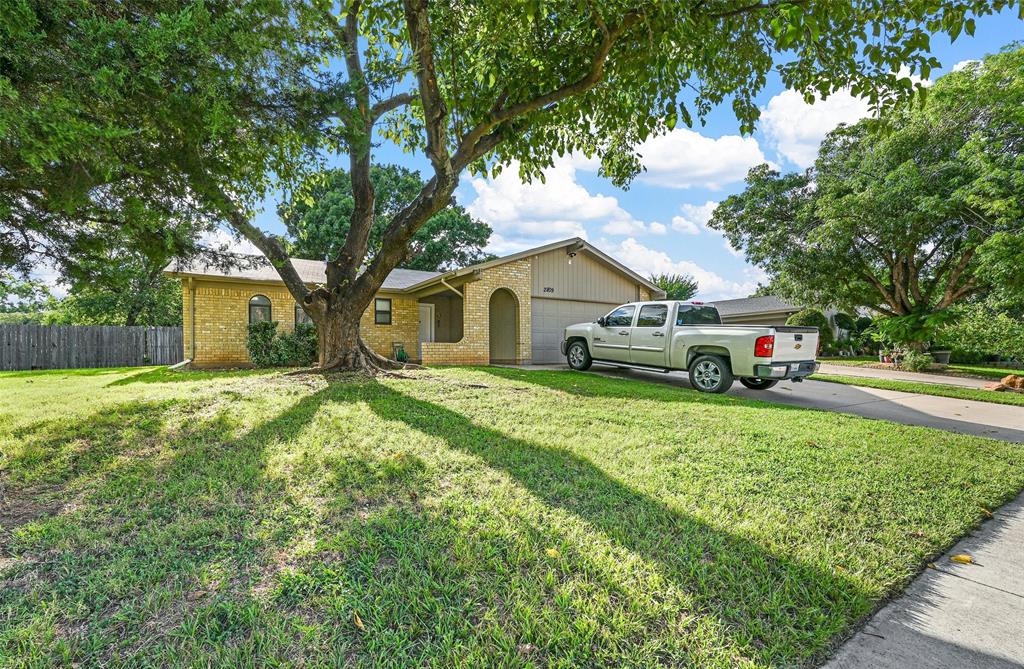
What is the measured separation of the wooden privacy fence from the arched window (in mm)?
6091

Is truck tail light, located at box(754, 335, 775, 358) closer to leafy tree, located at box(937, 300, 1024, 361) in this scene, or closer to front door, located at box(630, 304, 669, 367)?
front door, located at box(630, 304, 669, 367)

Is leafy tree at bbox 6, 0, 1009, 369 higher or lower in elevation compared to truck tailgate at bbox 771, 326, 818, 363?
higher

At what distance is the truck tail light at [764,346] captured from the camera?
8148mm

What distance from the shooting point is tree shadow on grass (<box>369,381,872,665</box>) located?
1.99m

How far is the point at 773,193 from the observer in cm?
1789

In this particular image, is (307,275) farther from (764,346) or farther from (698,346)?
(764,346)

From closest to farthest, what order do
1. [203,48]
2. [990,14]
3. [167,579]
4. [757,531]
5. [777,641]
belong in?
[777,641] → [167,579] → [757,531] → [203,48] → [990,14]

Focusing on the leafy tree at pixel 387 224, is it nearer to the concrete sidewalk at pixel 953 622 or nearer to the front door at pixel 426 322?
the front door at pixel 426 322

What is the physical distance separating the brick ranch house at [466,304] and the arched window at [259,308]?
0.03 metres

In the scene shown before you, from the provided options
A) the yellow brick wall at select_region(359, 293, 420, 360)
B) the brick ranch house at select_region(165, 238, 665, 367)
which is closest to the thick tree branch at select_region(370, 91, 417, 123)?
the brick ranch house at select_region(165, 238, 665, 367)

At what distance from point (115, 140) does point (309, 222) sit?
23193 millimetres

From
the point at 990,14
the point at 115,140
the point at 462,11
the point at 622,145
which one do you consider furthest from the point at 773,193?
the point at 115,140

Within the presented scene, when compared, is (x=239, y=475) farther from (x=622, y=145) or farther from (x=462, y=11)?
(x=622, y=145)

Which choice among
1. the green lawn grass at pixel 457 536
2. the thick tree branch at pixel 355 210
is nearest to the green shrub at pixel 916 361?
the green lawn grass at pixel 457 536
